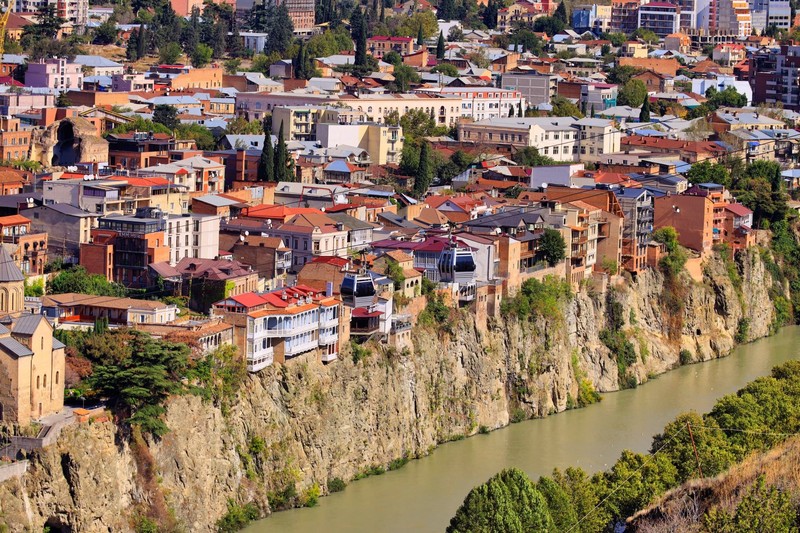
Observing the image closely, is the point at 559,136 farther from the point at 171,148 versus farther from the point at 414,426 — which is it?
the point at 414,426

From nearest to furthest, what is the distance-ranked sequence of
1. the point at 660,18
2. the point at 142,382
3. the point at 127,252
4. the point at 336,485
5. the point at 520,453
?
the point at 142,382 → the point at 336,485 → the point at 520,453 → the point at 127,252 → the point at 660,18

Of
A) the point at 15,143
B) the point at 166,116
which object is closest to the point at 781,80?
the point at 166,116

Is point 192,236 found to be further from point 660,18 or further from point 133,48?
point 660,18

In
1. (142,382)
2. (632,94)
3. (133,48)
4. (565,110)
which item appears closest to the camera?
(142,382)

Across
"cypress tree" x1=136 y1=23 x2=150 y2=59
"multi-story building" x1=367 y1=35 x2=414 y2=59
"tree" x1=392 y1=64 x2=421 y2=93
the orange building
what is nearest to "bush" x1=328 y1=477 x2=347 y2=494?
the orange building

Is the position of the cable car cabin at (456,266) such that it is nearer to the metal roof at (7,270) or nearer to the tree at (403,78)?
the metal roof at (7,270)
